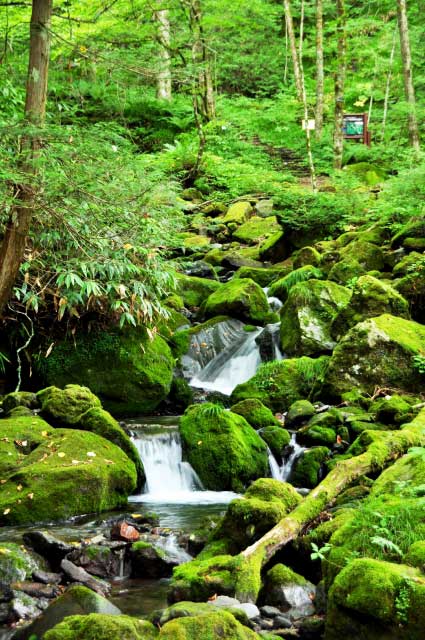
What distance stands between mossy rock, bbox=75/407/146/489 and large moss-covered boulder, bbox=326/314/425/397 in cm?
314

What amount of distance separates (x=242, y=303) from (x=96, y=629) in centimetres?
938

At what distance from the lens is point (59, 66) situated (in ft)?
21.4

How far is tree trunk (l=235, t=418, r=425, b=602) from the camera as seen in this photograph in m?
4.72

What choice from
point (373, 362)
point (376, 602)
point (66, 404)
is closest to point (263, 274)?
point (373, 362)

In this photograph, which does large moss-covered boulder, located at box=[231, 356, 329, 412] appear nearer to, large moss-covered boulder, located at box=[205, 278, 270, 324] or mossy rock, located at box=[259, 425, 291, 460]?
mossy rock, located at box=[259, 425, 291, 460]

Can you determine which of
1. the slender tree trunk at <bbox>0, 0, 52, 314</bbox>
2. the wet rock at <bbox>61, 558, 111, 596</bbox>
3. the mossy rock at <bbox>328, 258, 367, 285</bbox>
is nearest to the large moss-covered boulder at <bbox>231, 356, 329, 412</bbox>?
the mossy rock at <bbox>328, 258, 367, 285</bbox>

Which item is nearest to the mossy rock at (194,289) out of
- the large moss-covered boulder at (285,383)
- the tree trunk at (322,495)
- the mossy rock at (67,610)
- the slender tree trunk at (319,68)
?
the large moss-covered boulder at (285,383)

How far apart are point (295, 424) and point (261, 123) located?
1902 cm

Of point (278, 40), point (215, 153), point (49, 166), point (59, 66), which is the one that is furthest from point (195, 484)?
point (278, 40)

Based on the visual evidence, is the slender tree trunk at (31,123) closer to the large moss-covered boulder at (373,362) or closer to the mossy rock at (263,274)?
the large moss-covered boulder at (373,362)

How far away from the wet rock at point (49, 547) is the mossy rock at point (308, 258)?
965cm

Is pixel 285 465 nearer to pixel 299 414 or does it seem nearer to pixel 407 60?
pixel 299 414

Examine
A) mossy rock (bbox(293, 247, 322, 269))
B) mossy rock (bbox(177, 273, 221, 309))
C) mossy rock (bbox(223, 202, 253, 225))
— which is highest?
mossy rock (bbox(223, 202, 253, 225))

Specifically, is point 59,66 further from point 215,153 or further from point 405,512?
point 215,153
